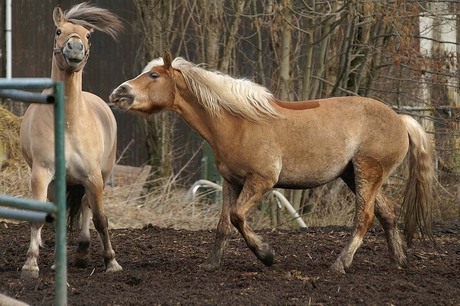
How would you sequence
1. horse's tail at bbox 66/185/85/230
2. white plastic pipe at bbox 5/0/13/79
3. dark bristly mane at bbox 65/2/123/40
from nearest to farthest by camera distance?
1. dark bristly mane at bbox 65/2/123/40
2. horse's tail at bbox 66/185/85/230
3. white plastic pipe at bbox 5/0/13/79

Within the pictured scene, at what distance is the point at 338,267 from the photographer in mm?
7820

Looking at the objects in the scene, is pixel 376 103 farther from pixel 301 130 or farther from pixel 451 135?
pixel 451 135

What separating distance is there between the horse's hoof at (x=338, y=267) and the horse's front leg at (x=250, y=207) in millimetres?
476

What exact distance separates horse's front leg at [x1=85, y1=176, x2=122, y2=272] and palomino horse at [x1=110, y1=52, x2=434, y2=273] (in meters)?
0.66

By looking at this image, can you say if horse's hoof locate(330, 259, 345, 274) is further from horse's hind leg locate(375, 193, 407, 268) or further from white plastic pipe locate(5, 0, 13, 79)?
white plastic pipe locate(5, 0, 13, 79)

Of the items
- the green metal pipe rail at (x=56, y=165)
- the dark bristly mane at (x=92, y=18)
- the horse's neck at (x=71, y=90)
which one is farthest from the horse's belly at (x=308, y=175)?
the green metal pipe rail at (x=56, y=165)

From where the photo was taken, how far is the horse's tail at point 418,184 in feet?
27.5

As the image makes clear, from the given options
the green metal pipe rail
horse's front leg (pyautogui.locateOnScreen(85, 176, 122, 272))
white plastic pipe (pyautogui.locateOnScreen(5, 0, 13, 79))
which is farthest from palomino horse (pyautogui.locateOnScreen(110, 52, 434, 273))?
white plastic pipe (pyautogui.locateOnScreen(5, 0, 13, 79))

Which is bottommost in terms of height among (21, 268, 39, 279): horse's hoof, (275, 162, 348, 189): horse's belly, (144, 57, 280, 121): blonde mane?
(21, 268, 39, 279): horse's hoof

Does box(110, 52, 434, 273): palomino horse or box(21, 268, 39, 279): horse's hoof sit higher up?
box(110, 52, 434, 273): palomino horse

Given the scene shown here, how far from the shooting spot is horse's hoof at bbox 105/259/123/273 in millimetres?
8013

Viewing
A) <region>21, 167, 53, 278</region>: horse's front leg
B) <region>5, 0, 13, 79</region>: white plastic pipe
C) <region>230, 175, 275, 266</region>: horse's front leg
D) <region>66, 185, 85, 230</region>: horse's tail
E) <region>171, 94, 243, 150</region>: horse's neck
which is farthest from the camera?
<region>5, 0, 13, 79</region>: white plastic pipe

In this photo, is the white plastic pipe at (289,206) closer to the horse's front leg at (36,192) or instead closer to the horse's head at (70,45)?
the horse's head at (70,45)

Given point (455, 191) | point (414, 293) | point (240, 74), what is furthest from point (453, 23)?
point (414, 293)
